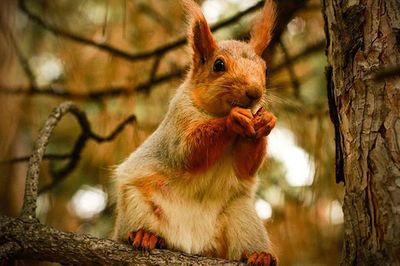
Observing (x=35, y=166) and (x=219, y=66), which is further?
(x=219, y=66)

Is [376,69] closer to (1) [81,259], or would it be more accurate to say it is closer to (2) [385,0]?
(2) [385,0]

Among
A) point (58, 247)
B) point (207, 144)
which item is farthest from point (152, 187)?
point (58, 247)

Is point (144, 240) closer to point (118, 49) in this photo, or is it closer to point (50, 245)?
point (50, 245)

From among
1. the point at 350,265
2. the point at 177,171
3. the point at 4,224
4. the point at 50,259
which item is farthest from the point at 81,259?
the point at 350,265

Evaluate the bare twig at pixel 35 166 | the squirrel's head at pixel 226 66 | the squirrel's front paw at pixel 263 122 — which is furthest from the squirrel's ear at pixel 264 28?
the bare twig at pixel 35 166

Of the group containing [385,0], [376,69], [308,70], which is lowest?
[376,69]

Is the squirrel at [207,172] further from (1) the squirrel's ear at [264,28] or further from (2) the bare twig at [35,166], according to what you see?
(2) the bare twig at [35,166]
